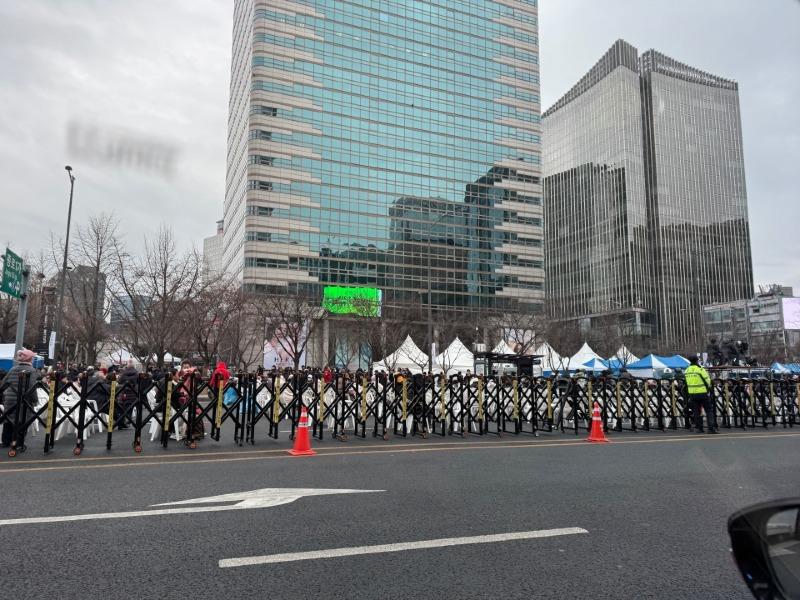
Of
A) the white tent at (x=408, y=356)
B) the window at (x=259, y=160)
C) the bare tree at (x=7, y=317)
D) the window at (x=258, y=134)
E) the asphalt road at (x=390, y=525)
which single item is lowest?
the asphalt road at (x=390, y=525)

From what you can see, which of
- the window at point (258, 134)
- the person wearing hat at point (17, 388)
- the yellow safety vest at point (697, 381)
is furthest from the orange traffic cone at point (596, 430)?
the window at point (258, 134)

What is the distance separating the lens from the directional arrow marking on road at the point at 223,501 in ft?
17.9

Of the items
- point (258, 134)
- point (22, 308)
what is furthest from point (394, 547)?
point (258, 134)

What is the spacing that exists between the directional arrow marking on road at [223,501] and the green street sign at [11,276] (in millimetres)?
12785

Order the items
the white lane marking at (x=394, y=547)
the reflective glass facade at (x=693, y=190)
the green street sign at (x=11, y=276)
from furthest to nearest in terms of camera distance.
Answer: the reflective glass facade at (x=693, y=190) → the green street sign at (x=11, y=276) → the white lane marking at (x=394, y=547)

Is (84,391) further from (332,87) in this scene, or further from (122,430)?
(332,87)

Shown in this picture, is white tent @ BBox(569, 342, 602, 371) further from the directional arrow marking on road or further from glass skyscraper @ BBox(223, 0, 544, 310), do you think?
glass skyscraper @ BBox(223, 0, 544, 310)

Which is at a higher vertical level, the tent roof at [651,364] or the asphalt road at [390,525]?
the tent roof at [651,364]

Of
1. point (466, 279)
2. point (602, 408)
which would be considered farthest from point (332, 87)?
point (602, 408)

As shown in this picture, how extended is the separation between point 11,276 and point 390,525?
1595 centimetres

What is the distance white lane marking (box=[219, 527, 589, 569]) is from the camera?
4.27 m

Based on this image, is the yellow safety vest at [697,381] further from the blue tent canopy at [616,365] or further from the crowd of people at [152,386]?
the blue tent canopy at [616,365]

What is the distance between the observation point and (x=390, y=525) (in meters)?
5.27

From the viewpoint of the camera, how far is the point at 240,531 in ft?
16.6
